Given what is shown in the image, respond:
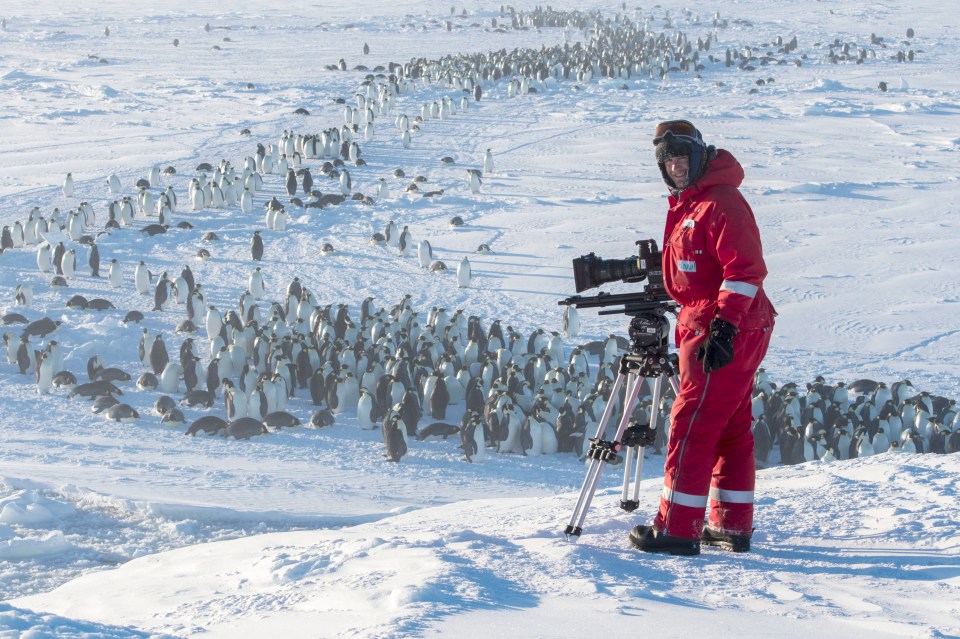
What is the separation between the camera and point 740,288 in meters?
3.36

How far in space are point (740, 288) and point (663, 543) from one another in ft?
2.92

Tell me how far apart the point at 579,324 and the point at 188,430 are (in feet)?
13.3

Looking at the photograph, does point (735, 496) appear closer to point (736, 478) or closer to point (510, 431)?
point (736, 478)

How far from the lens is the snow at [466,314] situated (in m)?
3.33

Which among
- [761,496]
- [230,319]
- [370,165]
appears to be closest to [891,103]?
[370,165]

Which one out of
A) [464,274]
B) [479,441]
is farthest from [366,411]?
[464,274]

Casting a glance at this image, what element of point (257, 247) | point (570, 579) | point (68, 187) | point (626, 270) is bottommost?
point (257, 247)

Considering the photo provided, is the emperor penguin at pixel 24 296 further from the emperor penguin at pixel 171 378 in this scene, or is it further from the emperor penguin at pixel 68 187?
the emperor penguin at pixel 68 187

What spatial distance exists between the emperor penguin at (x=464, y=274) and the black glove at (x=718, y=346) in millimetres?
8533

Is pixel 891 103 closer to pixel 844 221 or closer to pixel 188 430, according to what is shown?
pixel 844 221

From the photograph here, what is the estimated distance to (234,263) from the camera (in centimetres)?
1272

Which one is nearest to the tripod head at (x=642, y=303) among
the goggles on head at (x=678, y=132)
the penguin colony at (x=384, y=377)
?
the goggles on head at (x=678, y=132)

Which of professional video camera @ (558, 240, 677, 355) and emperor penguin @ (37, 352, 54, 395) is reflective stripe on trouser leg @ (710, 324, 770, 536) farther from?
emperor penguin @ (37, 352, 54, 395)

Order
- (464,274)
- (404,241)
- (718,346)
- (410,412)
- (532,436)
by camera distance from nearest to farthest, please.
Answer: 1. (718,346)
2. (532,436)
3. (410,412)
4. (464,274)
5. (404,241)
